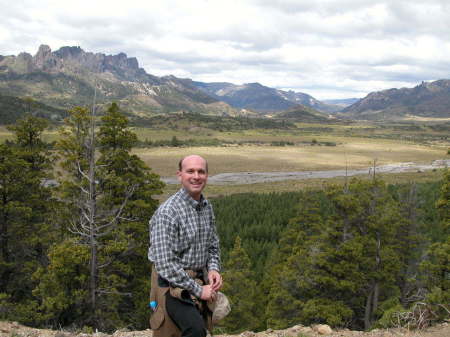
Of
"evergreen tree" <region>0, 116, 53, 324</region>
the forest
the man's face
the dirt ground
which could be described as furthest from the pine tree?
the man's face

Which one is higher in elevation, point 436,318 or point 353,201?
point 353,201

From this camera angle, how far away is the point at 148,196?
1536cm

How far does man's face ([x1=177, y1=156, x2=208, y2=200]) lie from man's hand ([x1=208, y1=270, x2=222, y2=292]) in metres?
0.99

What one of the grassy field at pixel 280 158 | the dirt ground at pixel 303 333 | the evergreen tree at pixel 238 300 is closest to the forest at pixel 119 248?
the evergreen tree at pixel 238 300

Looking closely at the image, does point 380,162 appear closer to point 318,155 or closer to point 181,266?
point 318,155

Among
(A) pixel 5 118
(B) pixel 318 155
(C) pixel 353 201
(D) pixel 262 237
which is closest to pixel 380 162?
(B) pixel 318 155

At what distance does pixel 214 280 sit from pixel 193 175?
4.30ft

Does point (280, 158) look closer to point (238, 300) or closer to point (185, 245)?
point (238, 300)

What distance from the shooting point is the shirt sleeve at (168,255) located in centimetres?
407

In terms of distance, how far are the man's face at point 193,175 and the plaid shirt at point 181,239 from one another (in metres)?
0.10

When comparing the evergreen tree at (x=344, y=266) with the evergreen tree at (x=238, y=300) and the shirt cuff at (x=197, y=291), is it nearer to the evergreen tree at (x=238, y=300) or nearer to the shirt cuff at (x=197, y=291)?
the evergreen tree at (x=238, y=300)

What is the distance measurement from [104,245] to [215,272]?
9.36 metres

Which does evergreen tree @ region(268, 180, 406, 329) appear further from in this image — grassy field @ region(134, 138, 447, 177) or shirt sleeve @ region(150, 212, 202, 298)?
grassy field @ region(134, 138, 447, 177)

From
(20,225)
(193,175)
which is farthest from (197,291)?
(20,225)
